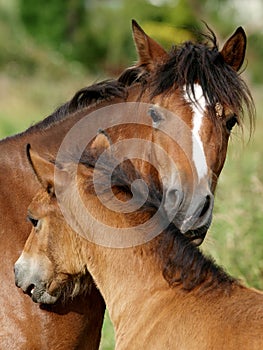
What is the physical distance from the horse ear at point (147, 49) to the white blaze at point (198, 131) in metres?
0.42

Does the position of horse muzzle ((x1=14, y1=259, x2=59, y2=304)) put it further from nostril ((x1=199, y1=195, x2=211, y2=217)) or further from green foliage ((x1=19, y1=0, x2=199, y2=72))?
green foliage ((x1=19, y1=0, x2=199, y2=72))

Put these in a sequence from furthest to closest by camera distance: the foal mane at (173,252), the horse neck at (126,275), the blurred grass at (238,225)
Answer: the blurred grass at (238,225) < the horse neck at (126,275) < the foal mane at (173,252)

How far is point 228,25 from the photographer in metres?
41.3

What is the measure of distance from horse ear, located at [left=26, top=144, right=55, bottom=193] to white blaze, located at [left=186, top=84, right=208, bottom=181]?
87 centimetres

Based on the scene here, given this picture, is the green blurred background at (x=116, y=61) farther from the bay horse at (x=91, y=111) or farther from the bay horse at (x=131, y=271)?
the bay horse at (x=131, y=271)

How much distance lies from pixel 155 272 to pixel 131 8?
41519mm

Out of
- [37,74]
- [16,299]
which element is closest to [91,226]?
[16,299]

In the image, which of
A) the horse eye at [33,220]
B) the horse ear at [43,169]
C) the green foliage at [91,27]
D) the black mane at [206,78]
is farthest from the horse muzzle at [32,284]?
the green foliage at [91,27]

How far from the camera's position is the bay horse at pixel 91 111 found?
482 cm

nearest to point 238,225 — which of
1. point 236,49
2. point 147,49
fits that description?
point 236,49

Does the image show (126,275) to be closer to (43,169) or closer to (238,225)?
(43,169)

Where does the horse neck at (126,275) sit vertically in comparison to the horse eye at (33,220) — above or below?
below

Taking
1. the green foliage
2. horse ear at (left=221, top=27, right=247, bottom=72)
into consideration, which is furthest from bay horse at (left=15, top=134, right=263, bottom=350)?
the green foliage

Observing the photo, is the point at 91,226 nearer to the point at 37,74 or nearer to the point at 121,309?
the point at 121,309
